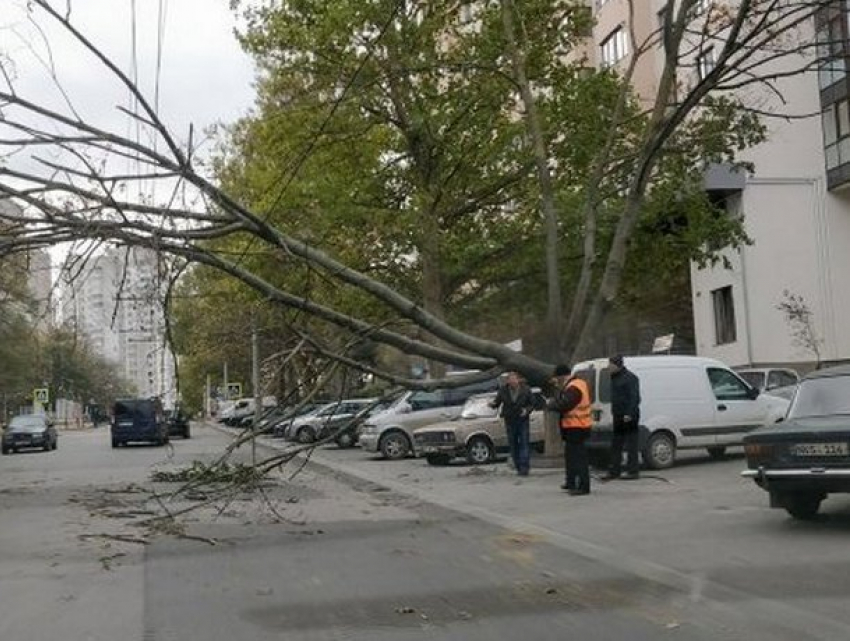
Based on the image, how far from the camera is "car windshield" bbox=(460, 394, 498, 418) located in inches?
886

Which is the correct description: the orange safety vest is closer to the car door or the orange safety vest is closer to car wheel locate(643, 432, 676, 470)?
car wheel locate(643, 432, 676, 470)

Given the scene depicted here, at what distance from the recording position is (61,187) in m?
13.1

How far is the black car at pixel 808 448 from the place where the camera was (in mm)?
10422

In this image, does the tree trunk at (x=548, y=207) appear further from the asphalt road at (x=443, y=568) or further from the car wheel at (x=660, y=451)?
the asphalt road at (x=443, y=568)

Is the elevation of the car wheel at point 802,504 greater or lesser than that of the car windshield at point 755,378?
lesser

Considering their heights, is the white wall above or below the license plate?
above

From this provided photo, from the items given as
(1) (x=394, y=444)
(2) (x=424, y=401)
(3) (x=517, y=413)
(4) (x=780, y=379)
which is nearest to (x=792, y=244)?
(4) (x=780, y=379)

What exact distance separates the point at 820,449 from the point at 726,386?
366 inches

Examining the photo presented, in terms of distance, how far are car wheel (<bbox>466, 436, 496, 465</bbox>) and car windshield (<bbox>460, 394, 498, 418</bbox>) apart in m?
0.57

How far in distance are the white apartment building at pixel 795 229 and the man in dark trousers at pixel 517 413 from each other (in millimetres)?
20289

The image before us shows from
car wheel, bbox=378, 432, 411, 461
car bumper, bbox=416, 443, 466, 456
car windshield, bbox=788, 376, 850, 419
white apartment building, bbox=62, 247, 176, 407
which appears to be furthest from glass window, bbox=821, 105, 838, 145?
white apartment building, bbox=62, 247, 176, 407

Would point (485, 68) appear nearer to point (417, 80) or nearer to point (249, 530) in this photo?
point (417, 80)

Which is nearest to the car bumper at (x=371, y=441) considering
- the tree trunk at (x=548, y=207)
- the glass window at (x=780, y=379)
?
the tree trunk at (x=548, y=207)

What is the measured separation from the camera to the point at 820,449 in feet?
34.5
